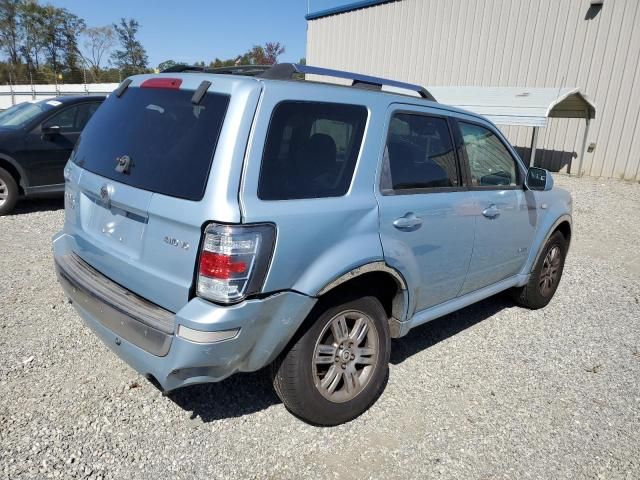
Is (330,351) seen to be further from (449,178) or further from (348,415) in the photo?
(449,178)

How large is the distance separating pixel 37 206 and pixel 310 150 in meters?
6.71

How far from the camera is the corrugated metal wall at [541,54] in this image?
43.8ft

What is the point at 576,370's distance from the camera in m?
3.73

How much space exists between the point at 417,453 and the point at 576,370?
1.77 m

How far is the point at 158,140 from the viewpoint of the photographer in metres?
2.48

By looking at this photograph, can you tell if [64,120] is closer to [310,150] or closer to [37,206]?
[37,206]

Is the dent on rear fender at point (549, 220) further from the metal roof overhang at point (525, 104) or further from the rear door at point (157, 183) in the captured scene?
the metal roof overhang at point (525, 104)

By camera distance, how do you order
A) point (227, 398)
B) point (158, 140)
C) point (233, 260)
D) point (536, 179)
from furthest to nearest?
point (536, 179)
point (227, 398)
point (158, 140)
point (233, 260)

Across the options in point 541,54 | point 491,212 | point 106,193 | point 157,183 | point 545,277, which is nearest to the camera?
point 157,183

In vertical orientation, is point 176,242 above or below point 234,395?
above

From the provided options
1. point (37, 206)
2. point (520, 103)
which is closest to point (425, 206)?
point (37, 206)

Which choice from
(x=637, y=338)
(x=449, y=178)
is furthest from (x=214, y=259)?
(x=637, y=338)

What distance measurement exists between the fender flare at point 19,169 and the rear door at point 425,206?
6072 mm

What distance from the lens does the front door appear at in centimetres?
357
